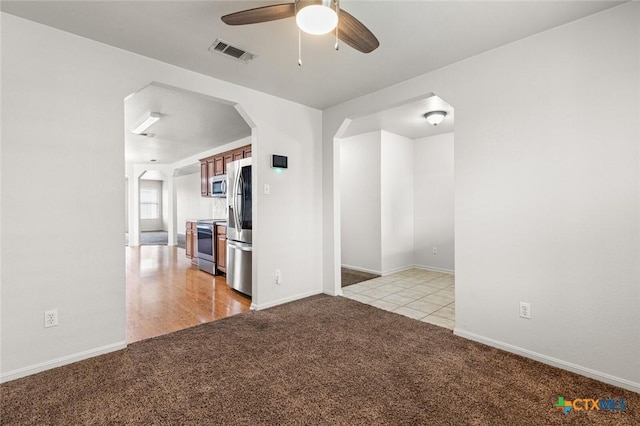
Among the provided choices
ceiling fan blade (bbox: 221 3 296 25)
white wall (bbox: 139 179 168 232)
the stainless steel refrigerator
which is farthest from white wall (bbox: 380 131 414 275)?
white wall (bbox: 139 179 168 232)

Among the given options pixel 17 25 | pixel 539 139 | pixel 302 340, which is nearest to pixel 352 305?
pixel 302 340

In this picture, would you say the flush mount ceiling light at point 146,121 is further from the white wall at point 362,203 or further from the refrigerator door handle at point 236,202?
the white wall at point 362,203

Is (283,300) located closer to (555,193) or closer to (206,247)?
(206,247)

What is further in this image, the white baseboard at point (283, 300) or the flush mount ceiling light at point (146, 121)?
the flush mount ceiling light at point (146, 121)

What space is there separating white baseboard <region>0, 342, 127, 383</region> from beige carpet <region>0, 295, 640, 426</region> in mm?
68

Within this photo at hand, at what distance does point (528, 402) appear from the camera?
71.2 inches

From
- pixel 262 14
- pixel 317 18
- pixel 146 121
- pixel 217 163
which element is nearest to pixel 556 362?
pixel 317 18

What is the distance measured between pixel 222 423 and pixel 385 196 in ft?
14.5

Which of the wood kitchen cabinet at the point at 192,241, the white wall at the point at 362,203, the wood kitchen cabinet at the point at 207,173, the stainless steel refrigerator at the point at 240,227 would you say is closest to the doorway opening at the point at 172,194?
the wood kitchen cabinet at the point at 192,241

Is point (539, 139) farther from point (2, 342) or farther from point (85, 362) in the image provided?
point (2, 342)

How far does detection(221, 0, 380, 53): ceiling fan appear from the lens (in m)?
1.45

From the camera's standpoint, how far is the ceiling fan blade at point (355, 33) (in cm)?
163

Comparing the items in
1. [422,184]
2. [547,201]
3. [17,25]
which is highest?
[17,25]

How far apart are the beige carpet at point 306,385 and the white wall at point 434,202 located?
120 inches
